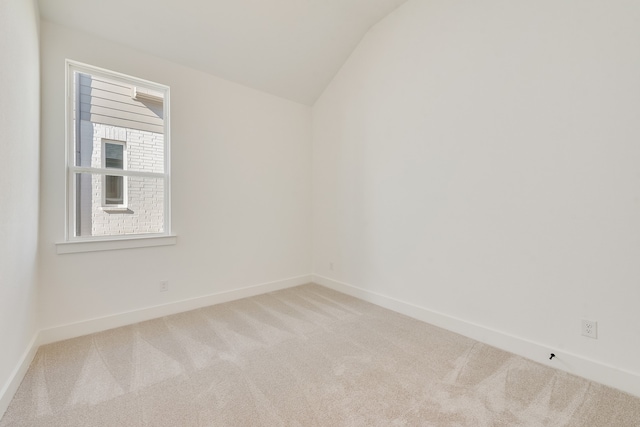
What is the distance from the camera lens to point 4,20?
1467 mm

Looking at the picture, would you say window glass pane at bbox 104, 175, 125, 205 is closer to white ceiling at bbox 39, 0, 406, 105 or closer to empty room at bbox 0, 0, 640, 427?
empty room at bbox 0, 0, 640, 427

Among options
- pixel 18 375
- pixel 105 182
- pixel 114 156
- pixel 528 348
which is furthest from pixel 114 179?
pixel 528 348

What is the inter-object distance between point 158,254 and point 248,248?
980mm

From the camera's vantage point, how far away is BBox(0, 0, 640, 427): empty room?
1.67 metres

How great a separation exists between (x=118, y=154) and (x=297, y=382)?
2564 mm

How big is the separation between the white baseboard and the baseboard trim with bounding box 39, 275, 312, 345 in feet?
4.74

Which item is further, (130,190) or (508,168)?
(130,190)

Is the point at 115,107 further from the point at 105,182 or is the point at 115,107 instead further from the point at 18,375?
the point at 18,375

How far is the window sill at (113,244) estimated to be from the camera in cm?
233

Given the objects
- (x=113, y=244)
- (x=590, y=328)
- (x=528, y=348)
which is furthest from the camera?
(x=113, y=244)

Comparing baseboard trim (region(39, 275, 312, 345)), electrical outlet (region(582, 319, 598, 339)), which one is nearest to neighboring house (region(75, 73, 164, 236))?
baseboard trim (region(39, 275, 312, 345))

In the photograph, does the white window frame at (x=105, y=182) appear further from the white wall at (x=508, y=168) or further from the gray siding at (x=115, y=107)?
the white wall at (x=508, y=168)

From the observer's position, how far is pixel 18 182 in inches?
68.2

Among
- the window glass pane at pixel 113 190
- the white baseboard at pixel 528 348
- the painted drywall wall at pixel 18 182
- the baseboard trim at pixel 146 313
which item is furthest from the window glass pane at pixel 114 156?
the white baseboard at pixel 528 348
